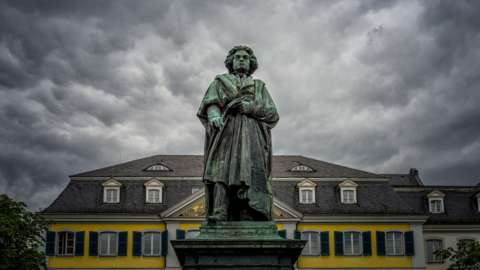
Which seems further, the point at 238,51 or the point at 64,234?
the point at 64,234

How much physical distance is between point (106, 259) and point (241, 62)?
39.1 meters

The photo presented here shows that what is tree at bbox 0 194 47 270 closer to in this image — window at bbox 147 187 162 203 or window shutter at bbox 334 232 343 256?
window at bbox 147 187 162 203

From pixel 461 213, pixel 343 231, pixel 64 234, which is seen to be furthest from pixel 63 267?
pixel 461 213

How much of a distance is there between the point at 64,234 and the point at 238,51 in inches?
1577

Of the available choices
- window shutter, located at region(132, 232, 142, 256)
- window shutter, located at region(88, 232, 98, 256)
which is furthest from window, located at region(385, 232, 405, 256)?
window shutter, located at region(88, 232, 98, 256)

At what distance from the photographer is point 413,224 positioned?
1892 inches

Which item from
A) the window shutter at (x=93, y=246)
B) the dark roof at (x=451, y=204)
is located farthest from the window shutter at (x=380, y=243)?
the window shutter at (x=93, y=246)

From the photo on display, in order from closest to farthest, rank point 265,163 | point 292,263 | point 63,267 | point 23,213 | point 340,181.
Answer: point 292,263 → point 265,163 → point 23,213 → point 63,267 → point 340,181

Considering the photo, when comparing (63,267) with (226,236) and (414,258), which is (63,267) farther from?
(226,236)

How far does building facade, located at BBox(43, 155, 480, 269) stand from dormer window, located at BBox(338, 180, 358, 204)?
7cm

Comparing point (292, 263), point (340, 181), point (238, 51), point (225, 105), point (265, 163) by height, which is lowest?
point (292, 263)

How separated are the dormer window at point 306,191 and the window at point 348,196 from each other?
2189 millimetres

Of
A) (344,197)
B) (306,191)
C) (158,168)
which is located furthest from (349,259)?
(158,168)

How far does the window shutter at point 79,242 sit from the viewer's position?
46.6 metres
